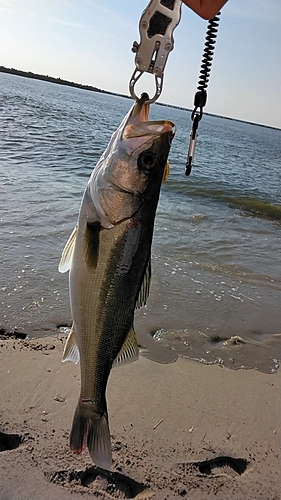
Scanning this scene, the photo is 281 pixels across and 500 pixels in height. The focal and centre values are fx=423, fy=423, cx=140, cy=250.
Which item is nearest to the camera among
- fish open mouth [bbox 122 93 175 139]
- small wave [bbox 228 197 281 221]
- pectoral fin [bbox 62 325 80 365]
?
fish open mouth [bbox 122 93 175 139]

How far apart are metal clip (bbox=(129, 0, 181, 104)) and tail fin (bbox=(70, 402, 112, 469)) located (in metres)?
1.91

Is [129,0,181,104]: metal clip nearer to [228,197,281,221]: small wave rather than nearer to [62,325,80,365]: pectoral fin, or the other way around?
[62,325,80,365]: pectoral fin

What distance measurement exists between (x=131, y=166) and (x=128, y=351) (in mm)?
1091

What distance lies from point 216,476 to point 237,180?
20091 millimetres

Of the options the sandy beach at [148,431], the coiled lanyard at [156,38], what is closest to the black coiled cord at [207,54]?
the coiled lanyard at [156,38]

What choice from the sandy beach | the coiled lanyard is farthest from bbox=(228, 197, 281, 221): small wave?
the coiled lanyard

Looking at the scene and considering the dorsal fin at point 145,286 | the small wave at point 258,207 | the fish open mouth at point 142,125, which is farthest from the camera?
the small wave at point 258,207

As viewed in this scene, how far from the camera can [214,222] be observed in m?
11.7

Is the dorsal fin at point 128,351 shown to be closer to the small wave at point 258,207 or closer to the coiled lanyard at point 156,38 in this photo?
the coiled lanyard at point 156,38

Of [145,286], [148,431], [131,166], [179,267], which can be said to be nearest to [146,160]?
[131,166]

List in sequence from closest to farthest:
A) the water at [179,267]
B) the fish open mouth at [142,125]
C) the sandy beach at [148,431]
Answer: the fish open mouth at [142,125]
the sandy beach at [148,431]
the water at [179,267]

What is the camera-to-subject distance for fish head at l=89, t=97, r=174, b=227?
2242mm

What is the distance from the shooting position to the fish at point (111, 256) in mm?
2273

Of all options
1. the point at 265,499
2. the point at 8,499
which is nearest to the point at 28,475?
the point at 8,499
